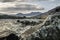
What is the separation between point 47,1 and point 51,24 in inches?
380

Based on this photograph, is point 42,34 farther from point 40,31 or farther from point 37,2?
point 37,2

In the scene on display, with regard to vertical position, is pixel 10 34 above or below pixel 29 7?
above

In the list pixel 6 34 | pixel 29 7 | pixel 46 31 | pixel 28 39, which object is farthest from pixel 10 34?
pixel 29 7

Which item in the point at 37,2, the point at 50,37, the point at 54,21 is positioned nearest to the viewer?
the point at 50,37

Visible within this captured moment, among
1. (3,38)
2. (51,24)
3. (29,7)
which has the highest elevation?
(51,24)

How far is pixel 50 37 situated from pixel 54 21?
1.37 feet

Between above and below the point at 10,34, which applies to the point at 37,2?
below

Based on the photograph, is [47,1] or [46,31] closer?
[46,31]

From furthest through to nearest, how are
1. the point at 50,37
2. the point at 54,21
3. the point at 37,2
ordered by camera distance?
the point at 37,2
the point at 54,21
the point at 50,37

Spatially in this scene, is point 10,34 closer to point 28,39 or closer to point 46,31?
point 28,39

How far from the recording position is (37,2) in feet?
43.0

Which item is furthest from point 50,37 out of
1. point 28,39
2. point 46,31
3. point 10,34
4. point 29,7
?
point 29,7

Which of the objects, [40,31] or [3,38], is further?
[3,38]

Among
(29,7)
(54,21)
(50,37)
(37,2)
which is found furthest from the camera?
(37,2)
